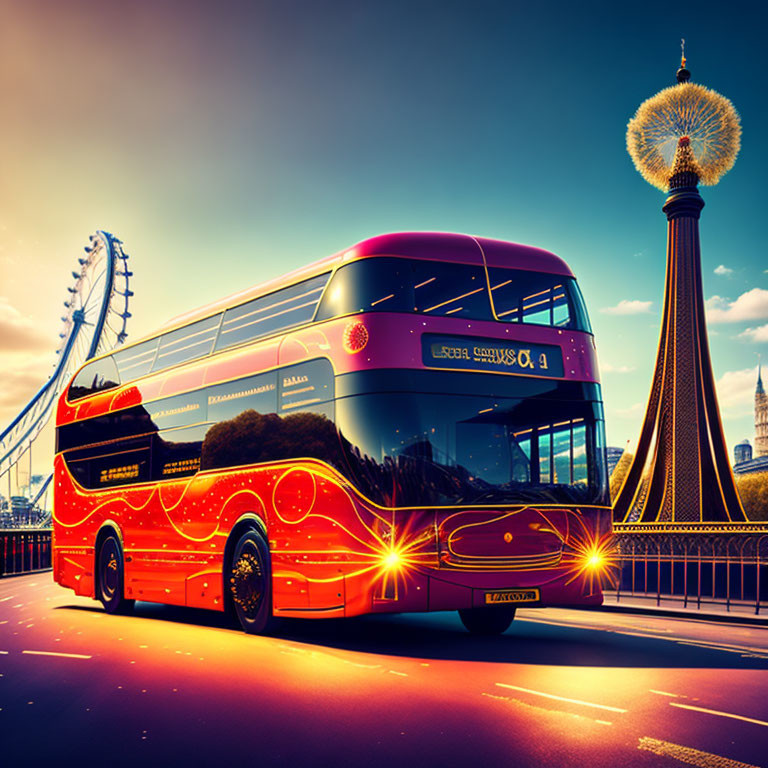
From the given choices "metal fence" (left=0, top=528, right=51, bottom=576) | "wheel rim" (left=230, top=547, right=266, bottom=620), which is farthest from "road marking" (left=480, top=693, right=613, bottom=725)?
"metal fence" (left=0, top=528, right=51, bottom=576)

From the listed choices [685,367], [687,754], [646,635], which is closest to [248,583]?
[646,635]

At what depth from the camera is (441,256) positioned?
31.5 feet

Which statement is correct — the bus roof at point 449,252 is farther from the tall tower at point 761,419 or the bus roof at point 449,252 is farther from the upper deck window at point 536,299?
the tall tower at point 761,419

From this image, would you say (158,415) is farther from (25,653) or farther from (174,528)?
(25,653)

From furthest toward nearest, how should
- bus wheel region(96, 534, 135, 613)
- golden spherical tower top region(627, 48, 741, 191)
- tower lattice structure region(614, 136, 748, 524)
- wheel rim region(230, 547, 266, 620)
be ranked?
golden spherical tower top region(627, 48, 741, 191)
tower lattice structure region(614, 136, 748, 524)
bus wheel region(96, 534, 135, 613)
wheel rim region(230, 547, 266, 620)

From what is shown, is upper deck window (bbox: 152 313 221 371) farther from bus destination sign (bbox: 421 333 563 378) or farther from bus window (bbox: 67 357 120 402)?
bus destination sign (bbox: 421 333 563 378)

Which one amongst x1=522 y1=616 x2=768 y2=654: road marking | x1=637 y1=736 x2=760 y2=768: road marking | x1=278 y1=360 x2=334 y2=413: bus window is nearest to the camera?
x1=637 y1=736 x2=760 y2=768: road marking

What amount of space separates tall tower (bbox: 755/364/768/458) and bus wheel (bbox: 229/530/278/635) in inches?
7679

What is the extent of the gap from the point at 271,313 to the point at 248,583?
10.7 ft

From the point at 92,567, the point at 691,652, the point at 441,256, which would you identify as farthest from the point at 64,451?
the point at 691,652

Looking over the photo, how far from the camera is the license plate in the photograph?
9055mm

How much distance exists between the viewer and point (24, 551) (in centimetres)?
2606

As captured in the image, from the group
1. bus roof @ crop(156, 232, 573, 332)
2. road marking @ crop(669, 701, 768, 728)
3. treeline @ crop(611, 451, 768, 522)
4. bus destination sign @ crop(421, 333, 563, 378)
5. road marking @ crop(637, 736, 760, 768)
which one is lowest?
treeline @ crop(611, 451, 768, 522)

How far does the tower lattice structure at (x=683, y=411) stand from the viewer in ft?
88.5
